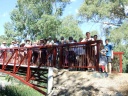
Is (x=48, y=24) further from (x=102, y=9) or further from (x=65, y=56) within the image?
(x=65, y=56)

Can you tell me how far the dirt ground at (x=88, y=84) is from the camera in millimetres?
7599

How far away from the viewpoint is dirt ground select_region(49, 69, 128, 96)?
24.9 ft

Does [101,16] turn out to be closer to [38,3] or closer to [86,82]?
[38,3]

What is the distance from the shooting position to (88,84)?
8188mm

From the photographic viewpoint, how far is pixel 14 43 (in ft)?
47.0

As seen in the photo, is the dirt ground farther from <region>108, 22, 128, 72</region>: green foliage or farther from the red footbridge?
<region>108, 22, 128, 72</region>: green foliage

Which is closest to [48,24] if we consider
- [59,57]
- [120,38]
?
[120,38]

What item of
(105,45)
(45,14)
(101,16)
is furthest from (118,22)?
(105,45)

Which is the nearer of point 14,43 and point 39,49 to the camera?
point 39,49

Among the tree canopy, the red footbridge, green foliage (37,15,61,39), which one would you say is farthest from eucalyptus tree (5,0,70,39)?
the red footbridge

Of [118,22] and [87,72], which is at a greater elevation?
[118,22]

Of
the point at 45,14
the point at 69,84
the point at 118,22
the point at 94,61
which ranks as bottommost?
the point at 69,84

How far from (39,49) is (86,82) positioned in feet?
11.5

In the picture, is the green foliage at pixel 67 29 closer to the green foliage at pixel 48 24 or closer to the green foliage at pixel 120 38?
the green foliage at pixel 48 24
